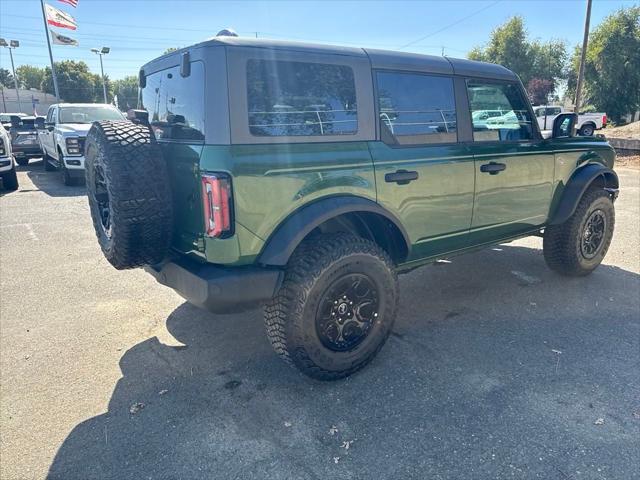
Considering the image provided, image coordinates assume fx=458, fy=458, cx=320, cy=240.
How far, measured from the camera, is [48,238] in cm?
646

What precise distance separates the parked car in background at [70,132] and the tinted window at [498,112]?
9.22 meters

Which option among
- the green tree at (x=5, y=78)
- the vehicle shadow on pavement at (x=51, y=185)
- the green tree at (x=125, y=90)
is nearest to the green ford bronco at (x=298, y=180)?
the vehicle shadow on pavement at (x=51, y=185)

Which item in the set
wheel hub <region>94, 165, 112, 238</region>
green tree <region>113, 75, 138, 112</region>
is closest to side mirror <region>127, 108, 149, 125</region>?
wheel hub <region>94, 165, 112, 238</region>

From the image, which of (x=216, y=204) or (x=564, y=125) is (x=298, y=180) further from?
(x=564, y=125)

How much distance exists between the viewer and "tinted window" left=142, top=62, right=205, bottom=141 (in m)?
2.60

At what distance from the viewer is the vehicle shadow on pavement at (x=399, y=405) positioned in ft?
7.39

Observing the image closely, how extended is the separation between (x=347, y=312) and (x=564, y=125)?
305cm

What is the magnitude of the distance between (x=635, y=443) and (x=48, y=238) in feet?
22.7

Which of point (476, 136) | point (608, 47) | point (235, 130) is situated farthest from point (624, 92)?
point (235, 130)

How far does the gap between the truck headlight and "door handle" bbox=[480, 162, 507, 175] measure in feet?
32.4

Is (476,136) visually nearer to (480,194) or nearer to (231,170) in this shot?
(480,194)

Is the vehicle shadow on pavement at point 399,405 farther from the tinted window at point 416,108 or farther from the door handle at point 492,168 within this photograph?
the tinted window at point 416,108

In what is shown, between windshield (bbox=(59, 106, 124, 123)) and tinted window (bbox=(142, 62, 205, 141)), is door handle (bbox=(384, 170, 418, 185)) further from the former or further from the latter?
windshield (bbox=(59, 106, 124, 123))

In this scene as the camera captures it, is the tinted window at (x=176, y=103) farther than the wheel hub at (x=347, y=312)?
No
